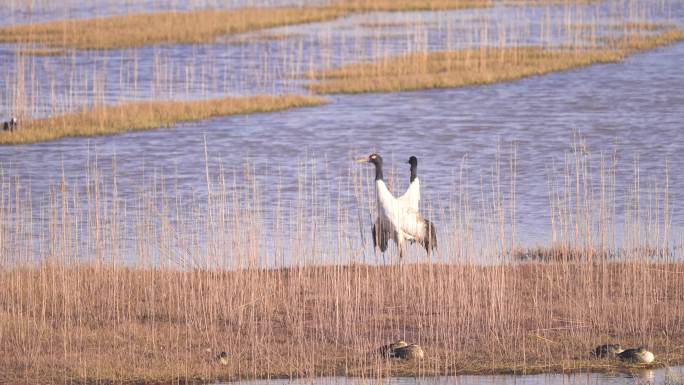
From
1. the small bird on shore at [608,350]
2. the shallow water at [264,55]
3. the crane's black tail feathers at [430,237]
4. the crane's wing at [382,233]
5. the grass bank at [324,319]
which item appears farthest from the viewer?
the shallow water at [264,55]

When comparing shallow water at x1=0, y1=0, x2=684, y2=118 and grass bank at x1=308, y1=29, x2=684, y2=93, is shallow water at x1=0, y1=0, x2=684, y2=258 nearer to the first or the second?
grass bank at x1=308, y1=29, x2=684, y2=93

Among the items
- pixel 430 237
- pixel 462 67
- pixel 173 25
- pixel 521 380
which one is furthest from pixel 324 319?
pixel 173 25

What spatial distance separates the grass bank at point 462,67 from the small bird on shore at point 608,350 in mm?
23231

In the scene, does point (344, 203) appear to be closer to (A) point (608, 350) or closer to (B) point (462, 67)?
(A) point (608, 350)

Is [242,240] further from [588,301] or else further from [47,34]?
[47,34]

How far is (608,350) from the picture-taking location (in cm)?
1192

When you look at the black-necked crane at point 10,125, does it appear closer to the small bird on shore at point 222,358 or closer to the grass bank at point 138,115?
the grass bank at point 138,115

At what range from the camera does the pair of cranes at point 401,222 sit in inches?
649

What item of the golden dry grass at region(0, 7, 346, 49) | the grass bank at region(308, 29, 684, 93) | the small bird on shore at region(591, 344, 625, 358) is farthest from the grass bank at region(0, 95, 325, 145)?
the small bird on shore at region(591, 344, 625, 358)

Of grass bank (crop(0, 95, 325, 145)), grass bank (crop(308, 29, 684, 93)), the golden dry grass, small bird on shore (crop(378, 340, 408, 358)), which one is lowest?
small bird on shore (crop(378, 340, 408, 358))

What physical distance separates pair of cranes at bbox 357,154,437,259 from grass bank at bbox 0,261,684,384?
3.42ft

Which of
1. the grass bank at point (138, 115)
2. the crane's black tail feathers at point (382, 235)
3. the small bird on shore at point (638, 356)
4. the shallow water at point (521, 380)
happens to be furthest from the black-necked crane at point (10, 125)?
the small bird on shore at point (638, 356)

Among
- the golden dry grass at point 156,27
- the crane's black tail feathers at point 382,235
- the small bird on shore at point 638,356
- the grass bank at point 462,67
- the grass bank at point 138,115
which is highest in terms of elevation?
the golden dry grass at point 156,27

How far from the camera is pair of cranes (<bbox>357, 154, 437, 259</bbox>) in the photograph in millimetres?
16484
